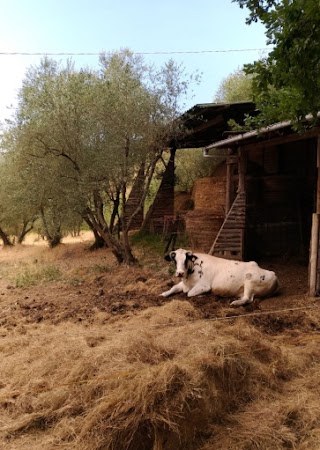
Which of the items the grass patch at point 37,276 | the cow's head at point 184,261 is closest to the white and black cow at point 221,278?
the cow's head at point 184,261

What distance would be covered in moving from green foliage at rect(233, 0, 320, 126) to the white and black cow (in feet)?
13.1

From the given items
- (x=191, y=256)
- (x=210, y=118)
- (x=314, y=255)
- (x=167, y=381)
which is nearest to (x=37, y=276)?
(x=191, y=256)

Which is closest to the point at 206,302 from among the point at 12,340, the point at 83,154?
the point at 12,340

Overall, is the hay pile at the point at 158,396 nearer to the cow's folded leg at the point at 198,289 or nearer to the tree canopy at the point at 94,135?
the cow's folded leg at the point at 198,289

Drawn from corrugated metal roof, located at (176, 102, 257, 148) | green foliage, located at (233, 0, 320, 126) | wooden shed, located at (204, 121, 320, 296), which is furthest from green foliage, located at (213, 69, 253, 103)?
green foliage, located at (233, 0, 320, 126)

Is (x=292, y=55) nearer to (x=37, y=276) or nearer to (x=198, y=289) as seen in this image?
(x=198, y=289)

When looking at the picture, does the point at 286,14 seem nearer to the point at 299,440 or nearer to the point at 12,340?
the point at 299,440

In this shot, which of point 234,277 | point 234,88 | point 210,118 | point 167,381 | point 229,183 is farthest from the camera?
point 234,88

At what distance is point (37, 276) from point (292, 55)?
10444mm

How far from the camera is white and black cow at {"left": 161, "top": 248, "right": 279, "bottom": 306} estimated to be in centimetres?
812

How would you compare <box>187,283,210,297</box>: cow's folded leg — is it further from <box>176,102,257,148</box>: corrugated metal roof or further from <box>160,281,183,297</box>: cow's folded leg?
<box>176,102,257,148</box>: corrugated metal roof

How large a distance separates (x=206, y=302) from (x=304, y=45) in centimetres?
531

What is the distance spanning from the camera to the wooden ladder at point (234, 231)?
10508 mm

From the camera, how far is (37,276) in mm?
12508
